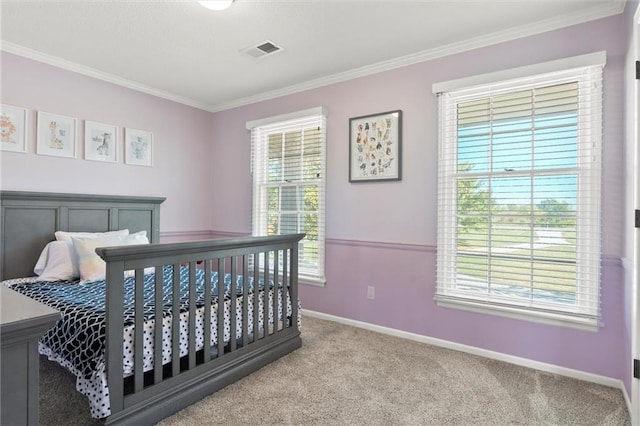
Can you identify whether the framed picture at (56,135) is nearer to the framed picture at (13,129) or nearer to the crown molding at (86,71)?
the framed picture at (13,129)

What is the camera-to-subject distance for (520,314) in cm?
248

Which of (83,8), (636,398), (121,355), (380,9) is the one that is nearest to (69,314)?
(121,355)

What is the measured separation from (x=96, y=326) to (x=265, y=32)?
2240 mm

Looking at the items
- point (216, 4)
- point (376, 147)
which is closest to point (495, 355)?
point (376, 147)

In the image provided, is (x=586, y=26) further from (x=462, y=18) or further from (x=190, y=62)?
(x=190, y=62)

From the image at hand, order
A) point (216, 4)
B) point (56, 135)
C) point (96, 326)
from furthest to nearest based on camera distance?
point (56, 135) → point (216, 4) → point (96, 326)

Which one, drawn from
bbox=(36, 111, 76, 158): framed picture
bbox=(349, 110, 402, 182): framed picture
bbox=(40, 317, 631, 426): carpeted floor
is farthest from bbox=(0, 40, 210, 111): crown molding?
bbox=(40, 317, 631, 426): carpeted floor

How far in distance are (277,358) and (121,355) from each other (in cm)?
115

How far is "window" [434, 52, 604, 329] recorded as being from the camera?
89.7 inches

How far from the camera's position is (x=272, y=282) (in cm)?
271

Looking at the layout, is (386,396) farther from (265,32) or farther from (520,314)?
(265,32)

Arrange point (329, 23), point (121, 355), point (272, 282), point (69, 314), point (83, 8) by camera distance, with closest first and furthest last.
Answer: point (121, 355)
point (69, 314)
point (83, 8)
point (329, 23)
point (272, 282)

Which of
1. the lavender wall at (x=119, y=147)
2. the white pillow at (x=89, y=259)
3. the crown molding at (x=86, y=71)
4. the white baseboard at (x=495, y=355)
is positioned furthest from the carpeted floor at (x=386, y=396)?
the crown molding at (x=86, y=71)

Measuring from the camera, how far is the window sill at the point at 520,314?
2.27 metres
